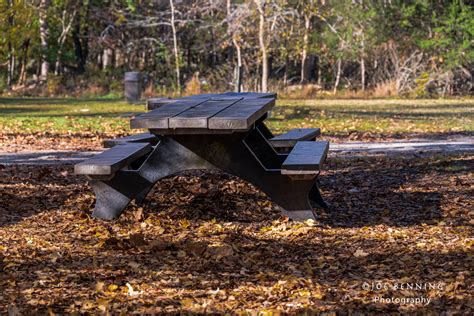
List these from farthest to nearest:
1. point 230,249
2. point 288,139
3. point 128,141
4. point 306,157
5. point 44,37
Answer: point 44,37, point 288,139, point 128,141, point 306,157, point 230,249

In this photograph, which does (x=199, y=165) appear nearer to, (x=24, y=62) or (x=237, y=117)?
(x=237, y=117)

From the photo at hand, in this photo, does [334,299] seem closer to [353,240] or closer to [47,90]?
[353,240]

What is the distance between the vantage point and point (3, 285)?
5008 millimetres

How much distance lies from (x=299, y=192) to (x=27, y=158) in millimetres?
4935

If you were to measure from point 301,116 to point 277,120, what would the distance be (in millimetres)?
1181

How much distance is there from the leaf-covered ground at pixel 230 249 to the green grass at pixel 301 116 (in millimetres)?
6290

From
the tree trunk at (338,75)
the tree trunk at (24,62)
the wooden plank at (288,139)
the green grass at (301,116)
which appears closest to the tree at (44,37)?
the tree trunk at (24,62)

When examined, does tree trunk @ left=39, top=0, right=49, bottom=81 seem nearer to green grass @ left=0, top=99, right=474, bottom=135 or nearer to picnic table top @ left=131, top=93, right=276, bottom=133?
green grass @ left=0, top=99, right=474, bottom=135

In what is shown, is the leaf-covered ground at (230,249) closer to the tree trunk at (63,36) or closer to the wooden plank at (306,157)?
the wooden plank at (306,157)

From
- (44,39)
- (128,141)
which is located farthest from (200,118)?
(44,39)

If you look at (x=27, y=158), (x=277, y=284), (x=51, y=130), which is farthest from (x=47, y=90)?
(x=277, y=284)

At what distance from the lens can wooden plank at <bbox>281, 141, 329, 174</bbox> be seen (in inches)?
254

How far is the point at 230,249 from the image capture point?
19.1 ft

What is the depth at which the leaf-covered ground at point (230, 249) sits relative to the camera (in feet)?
15.6
